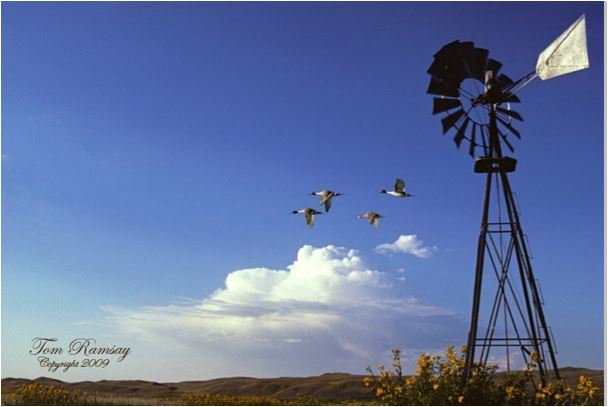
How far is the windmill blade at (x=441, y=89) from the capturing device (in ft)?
42.0

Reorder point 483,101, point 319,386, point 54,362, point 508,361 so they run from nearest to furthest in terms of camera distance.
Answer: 1. point 54,362
2. point 508,361
3. point 483,101
4. point 319,386

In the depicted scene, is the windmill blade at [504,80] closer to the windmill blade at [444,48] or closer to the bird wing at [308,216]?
the windmill blade at [444,48]

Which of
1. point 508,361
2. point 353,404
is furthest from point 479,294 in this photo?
point 353,404

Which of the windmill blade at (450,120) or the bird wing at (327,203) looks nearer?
the bird wing at (327,203)

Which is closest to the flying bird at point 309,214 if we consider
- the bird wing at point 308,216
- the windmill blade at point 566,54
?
the bird wing at point 308,216

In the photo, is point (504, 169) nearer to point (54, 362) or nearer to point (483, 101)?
point (483, 101)

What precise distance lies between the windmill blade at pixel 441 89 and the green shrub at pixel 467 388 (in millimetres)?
4825

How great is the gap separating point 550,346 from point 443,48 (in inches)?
226

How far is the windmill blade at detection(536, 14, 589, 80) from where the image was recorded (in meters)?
11.6

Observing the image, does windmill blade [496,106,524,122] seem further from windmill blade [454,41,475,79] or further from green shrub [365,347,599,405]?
green shrub [365,347,599,405]

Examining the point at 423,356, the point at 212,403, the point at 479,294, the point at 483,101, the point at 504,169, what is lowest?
the point at 212,403

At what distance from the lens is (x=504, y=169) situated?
12.4m

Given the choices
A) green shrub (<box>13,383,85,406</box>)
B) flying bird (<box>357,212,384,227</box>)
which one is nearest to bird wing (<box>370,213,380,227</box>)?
flying bird (<box>357,212,384,227</box>)

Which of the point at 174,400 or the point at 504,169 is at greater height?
the point at 504,169
